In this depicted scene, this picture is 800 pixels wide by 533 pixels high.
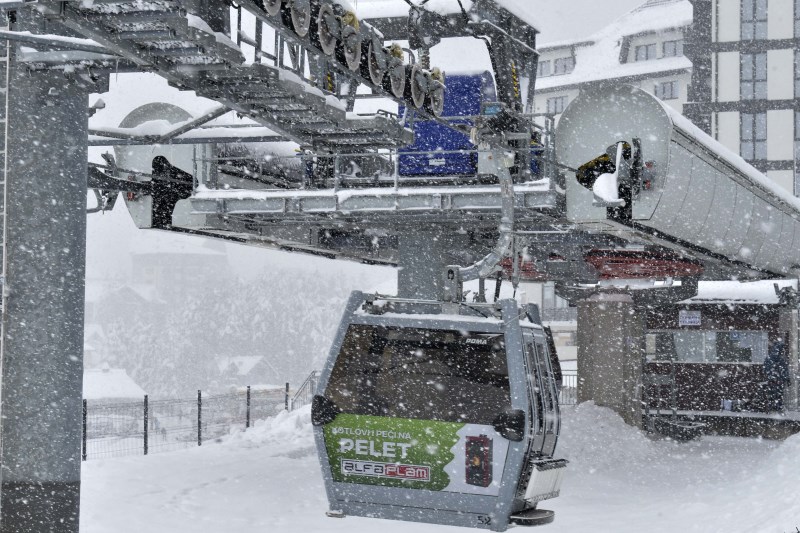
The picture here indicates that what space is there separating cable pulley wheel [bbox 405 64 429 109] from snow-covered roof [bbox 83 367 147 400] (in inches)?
3048

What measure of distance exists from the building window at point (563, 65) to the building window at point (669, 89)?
10.1 meters

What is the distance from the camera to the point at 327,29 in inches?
393

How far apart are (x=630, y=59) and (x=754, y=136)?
25.6 m

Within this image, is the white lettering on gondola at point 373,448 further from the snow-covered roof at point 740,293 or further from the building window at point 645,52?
the building window at point 645,52

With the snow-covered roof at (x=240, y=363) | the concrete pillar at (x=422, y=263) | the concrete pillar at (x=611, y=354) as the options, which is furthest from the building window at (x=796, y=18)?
the snow-covered roof at (x=240, y=363)

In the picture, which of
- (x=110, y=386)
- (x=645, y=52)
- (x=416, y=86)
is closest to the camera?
(x=416, y=86)

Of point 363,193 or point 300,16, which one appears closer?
point 300,16

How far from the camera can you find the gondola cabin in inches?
436

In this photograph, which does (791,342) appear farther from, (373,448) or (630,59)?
(630,59)

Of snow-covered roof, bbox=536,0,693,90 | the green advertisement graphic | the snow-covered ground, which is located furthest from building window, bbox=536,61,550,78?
the green advertisement graphic

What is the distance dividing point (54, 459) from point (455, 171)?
35.9 ft

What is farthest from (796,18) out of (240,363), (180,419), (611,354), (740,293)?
(240,363)

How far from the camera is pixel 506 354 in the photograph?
11.1m

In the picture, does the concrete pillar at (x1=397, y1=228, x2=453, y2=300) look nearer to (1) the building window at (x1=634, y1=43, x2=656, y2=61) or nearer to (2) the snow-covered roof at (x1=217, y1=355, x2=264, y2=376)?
(1) the building window at (x1=634, y1=43, x2=656, y2=61)
